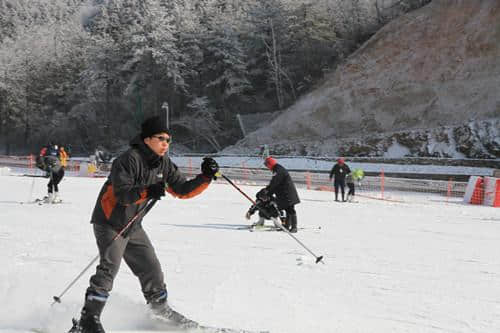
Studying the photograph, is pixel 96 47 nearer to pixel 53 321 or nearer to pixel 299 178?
pixel 299 178

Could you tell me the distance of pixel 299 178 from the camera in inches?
971

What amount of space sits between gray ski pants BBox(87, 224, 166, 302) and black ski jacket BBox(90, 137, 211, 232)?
0.29 ft

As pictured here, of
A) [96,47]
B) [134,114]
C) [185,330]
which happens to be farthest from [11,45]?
[185,330]

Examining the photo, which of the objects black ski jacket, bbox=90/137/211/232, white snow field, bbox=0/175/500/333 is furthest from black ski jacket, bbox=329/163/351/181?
black ski jacket, bbox=90/137/211/232

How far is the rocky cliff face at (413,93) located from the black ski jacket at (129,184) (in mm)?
26299

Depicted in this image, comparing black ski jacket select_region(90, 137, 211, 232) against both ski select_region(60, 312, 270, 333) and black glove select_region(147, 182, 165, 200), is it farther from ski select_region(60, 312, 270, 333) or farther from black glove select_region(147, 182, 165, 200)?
ski select_region(60, 312, 270, 333)

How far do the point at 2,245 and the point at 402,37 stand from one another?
1322 inches

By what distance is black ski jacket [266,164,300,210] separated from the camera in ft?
30.2

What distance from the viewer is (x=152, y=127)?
352 centimetres

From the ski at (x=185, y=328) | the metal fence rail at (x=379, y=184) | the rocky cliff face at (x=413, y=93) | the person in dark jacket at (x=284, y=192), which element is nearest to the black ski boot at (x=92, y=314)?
the ski at (x=185, y=328)

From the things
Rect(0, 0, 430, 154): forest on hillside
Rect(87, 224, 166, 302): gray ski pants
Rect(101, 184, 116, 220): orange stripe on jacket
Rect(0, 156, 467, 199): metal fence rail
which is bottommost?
Rect(0, 156, 467, 199): metal fence rail

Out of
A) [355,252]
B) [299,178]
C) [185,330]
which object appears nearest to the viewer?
[185,330]

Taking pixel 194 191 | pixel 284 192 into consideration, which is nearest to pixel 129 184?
pixel 194 191

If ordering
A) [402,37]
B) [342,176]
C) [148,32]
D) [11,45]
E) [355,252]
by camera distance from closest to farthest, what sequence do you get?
[355,252] → [342,176] → [402,37] → [148,32] → [11,45]
